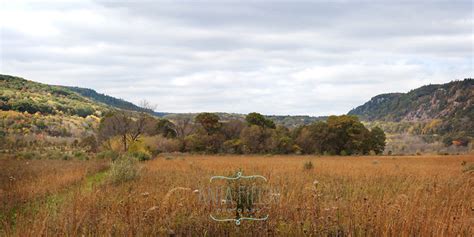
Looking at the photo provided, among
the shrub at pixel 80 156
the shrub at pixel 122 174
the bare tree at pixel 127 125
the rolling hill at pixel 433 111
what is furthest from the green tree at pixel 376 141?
the shrub at pixel 122 174

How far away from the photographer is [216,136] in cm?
5981

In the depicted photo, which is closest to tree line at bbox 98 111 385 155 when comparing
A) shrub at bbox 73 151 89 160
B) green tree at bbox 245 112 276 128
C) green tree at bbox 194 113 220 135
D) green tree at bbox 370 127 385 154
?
green tree at bbox 370 127 385 154

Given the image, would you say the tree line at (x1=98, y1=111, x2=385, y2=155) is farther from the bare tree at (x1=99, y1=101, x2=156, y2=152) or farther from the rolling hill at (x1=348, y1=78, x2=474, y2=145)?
the rolling hill at (x1=348, y1=78, x2=474, y2=145)

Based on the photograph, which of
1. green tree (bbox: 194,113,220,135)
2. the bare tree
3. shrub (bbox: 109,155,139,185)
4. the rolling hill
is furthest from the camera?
the rolling hill

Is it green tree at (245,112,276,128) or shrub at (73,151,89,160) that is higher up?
green tree at (245,112,276,128)

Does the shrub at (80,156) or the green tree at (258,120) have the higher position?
the green tree at (258,120)

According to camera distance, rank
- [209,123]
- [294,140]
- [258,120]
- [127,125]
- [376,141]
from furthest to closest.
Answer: [258,120], [209,123], [294,140], [376,141], [127,125]

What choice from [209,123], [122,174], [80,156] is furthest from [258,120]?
[122,174]

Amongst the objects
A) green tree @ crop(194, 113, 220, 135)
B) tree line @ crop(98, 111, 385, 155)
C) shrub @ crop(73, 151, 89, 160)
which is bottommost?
shrub @ crop(73, 151, 89, 160)

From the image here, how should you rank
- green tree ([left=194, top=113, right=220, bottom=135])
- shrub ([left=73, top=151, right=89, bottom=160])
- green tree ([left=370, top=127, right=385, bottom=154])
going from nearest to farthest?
shrub ([left=73, top=151, right=89, bottom=160]) < green tree ([left=370, top=127, right=385, bottom=154]) < green tree ([left=194, top=113, right=220, bottom=135])

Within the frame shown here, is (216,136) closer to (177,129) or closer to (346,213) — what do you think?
(177,129)

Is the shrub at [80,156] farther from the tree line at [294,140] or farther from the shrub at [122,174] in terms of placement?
the shrub at [122,174]

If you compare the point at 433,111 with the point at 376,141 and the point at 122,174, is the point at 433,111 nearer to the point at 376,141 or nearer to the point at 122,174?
the point at 376,141

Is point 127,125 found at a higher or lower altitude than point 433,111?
lower
